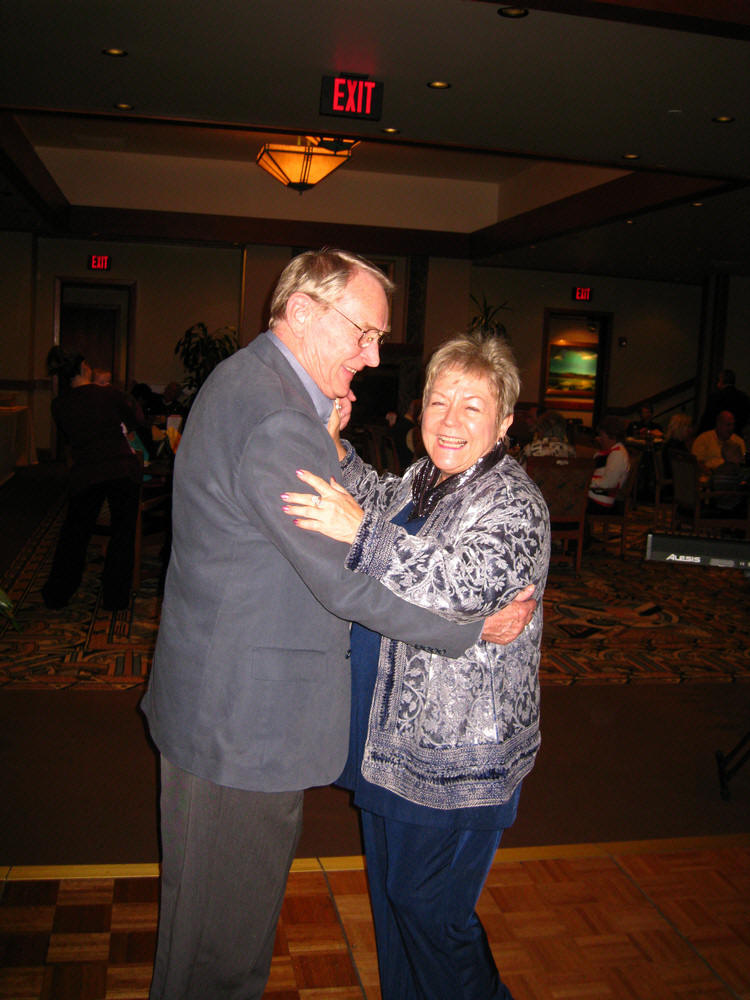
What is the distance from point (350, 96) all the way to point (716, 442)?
5.02 meters

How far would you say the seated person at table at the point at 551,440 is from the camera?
718 centimetres

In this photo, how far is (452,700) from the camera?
165cm

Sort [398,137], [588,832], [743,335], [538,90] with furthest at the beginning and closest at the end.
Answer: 1. [743,335]
2. [398,137]
3. [538,90]
4. [588,832]

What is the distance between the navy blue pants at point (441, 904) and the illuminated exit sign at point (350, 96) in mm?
5105

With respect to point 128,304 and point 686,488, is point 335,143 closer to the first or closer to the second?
point 686,488

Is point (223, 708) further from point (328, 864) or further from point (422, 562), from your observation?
point (328, 864)

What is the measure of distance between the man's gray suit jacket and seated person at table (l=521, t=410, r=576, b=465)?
564cm

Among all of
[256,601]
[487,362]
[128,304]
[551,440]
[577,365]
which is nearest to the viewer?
[256,601]

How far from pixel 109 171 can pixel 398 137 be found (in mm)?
6091

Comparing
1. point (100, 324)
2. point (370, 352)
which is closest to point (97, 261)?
point (100, 324)

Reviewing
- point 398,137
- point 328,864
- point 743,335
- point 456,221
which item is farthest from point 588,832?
point 743,335

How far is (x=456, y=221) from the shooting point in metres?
12.4

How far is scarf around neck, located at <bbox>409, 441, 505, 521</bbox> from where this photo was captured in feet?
5.87

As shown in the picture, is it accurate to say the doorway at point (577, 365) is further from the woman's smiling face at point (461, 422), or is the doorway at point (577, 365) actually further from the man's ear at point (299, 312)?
the man's ear at point (299, 312)
